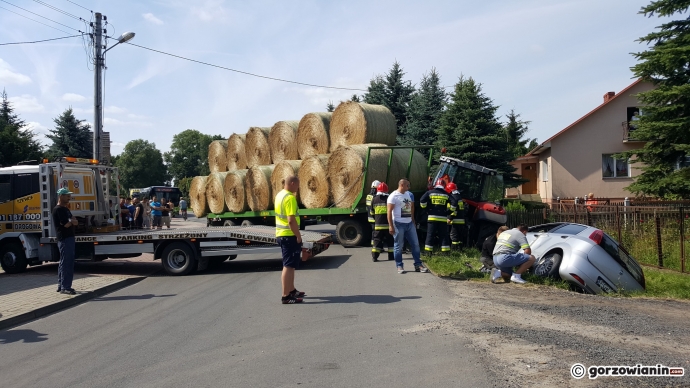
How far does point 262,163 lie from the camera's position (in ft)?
57.7

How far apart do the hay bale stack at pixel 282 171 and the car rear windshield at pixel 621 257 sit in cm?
862

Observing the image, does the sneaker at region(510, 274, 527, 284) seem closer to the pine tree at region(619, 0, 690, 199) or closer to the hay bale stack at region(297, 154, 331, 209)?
the hay bale stack at region(297, 154, 331, 209)

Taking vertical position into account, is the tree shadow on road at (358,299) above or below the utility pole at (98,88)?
below

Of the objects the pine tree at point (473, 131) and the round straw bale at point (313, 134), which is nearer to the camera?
the round straw bale at point (313, 134)

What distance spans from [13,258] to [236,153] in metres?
8.00

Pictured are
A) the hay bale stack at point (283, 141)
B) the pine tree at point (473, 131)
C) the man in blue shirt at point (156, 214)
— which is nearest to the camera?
the hay bale stack at point (283, 141)

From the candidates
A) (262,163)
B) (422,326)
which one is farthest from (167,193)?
(422,326)

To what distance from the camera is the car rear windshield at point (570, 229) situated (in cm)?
962

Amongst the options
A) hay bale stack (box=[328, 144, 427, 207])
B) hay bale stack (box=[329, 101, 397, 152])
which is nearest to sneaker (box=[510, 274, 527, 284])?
hay bale stack (box=[328, 144, 427, 207])

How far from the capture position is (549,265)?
365 inches

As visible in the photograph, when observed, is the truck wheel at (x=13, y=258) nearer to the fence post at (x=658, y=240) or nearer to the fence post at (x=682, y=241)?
the fence post at (x=658, y=240)

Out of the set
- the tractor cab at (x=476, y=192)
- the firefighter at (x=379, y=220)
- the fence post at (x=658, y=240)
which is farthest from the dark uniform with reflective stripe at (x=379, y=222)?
the fence post at (x=658, y=240)

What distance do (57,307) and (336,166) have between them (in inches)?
305

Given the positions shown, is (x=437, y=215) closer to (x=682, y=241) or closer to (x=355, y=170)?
(x=355, y=170)
